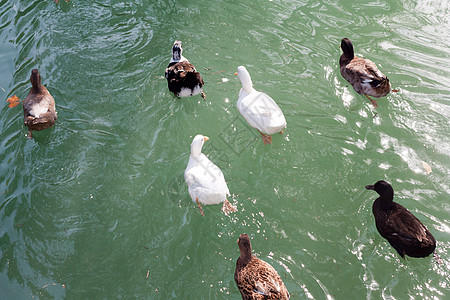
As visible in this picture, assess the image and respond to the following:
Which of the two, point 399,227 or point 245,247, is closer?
point 245,247

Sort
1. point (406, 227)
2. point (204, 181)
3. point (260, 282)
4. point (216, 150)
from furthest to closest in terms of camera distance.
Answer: point (216, 150) → point (204, 181) → point (406, 227) → point (260, 282)

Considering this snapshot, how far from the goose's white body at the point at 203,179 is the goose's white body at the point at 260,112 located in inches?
37.9

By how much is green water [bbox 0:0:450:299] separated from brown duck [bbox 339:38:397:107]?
189 mm

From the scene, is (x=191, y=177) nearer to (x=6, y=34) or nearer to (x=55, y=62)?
(x=55, y=62)

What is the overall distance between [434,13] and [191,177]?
7.12 m

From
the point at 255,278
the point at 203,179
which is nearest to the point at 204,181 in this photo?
the point at 203,179

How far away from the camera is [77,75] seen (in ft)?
22.6

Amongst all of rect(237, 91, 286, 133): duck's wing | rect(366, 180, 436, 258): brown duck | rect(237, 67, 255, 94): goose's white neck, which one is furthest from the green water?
rect(237, 67, 255, 94): goose's white neck

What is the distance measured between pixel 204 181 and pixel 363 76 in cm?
353

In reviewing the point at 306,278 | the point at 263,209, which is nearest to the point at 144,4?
the point at 263,209

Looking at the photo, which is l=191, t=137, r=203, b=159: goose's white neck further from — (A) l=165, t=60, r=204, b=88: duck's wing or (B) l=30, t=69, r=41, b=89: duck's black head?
(B) l=30, t=69, r=41, b=89: duck's black head

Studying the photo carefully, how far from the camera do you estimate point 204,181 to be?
4727 mm

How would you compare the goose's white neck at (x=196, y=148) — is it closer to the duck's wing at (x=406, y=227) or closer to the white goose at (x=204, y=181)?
the white goose at (x=204, y=181)

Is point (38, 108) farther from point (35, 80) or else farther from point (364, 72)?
point (364, 72)
